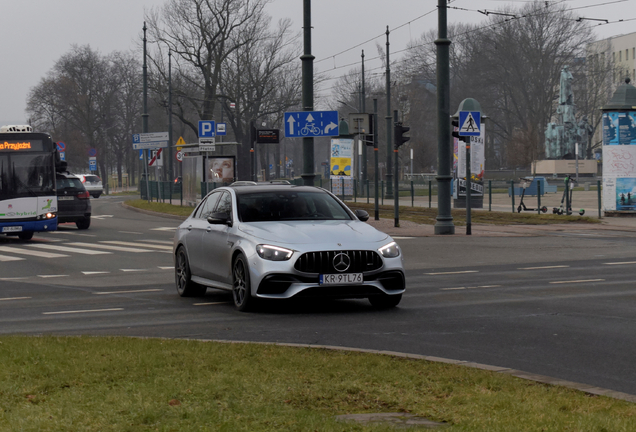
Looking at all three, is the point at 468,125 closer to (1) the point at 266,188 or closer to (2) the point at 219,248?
(1) the point at 266,188

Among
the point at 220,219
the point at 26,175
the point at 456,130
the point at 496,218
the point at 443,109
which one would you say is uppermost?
the point at 443,109

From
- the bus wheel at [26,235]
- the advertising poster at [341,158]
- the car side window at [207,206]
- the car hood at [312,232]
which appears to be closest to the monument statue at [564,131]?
the advertising poster at [341,158]

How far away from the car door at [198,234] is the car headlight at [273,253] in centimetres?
173

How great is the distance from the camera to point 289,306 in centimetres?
1135

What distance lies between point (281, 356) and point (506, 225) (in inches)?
891

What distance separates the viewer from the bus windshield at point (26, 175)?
2448 centimetres

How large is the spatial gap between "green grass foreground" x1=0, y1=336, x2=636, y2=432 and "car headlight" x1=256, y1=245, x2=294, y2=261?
8.78ft

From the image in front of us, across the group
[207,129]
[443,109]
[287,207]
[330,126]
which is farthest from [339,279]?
[207,129]

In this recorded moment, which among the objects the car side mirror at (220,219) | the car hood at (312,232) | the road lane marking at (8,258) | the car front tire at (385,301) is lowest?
the road lane marking at (8,258)

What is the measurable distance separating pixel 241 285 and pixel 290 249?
2.89 ft

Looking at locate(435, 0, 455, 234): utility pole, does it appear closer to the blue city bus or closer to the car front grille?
the blue city bus

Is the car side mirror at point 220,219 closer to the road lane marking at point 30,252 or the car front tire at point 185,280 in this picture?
the car front tire at point 185,280

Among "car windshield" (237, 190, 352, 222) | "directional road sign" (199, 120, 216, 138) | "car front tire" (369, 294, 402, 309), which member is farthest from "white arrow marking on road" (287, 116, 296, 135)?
"directional road sign" (199, 120, 216, 138)

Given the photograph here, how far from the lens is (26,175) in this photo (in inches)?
Result: 979
